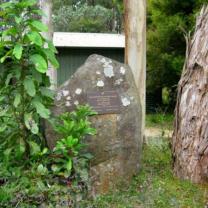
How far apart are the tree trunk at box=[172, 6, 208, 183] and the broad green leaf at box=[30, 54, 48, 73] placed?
187cm

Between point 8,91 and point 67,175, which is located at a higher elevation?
point 8,91

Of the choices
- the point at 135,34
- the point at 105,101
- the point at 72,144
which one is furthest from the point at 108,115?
the point at 135,34

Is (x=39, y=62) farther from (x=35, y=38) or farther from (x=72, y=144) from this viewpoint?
(x=72, y=144)

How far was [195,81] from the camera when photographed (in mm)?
5023

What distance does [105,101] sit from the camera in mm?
4902

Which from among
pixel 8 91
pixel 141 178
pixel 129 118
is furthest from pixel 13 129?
pixel 141 178

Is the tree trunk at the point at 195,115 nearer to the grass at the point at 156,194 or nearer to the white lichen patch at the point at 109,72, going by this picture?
the grass at the point at 156,194

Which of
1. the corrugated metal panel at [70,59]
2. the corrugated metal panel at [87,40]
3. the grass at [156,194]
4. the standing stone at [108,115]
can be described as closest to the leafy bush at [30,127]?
the standing stone at [108,115]

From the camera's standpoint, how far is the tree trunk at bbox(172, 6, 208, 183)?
4.94m

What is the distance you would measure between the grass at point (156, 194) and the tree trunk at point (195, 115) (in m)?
0.19

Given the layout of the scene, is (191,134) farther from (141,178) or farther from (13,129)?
(13,129)

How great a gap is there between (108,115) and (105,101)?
168 millimetres

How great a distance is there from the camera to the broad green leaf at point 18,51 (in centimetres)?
383

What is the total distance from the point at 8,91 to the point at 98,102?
3.55 ft
